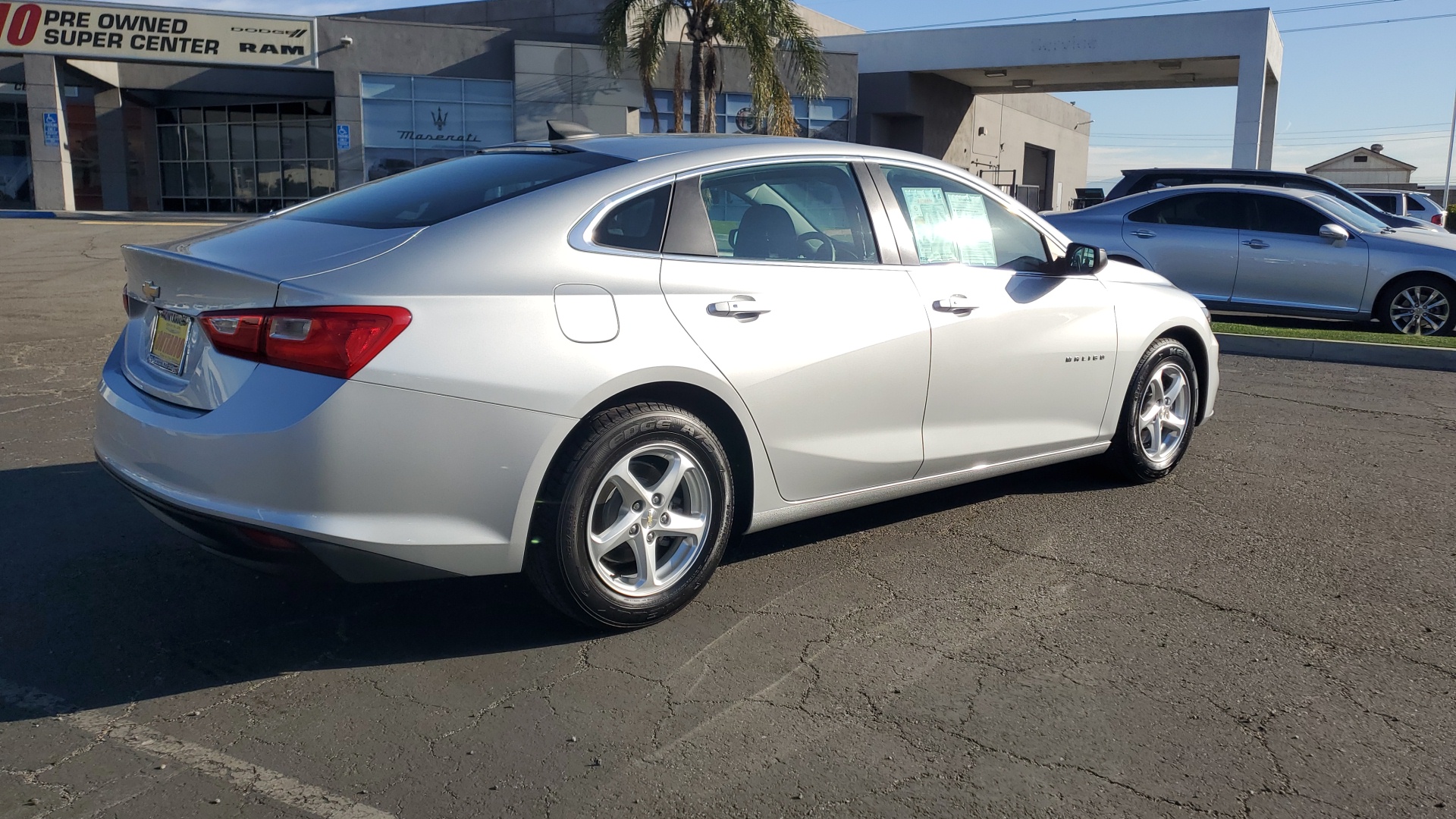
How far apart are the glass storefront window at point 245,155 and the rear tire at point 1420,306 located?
3116 cm

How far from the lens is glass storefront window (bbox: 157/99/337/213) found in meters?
36.6

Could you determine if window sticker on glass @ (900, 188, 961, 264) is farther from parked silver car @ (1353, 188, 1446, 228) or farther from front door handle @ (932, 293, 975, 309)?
parked silver car @ (1353, 188, 1446, 228)

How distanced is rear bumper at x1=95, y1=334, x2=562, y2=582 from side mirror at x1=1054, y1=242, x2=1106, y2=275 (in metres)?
2.70

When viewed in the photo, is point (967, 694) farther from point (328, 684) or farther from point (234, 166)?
point (234, 166)

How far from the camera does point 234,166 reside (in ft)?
124

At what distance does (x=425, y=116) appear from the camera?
1248 inches

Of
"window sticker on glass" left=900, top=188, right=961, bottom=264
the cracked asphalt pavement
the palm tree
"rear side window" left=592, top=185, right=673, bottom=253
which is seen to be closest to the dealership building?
the palm tree

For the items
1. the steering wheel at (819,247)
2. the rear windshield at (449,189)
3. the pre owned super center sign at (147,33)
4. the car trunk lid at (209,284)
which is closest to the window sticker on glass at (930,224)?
the steering wheel at (819,247)

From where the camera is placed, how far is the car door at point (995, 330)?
14.9 ft

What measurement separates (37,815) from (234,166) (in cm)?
3933

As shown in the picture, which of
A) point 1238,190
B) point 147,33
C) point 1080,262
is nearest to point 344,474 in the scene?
point 1080,262

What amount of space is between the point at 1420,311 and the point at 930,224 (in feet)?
30.1

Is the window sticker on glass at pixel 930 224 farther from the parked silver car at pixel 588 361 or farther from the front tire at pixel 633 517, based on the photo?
the front tire at pixel 633 517

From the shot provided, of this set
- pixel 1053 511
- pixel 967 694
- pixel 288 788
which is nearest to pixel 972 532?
pixel 1053 511
